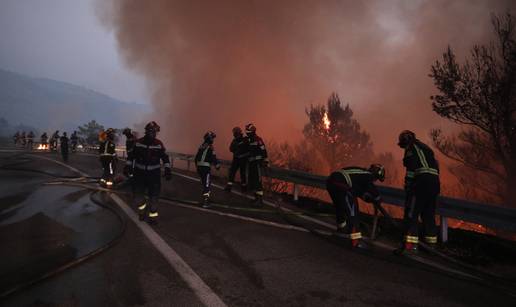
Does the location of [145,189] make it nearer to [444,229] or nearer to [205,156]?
[205,156]

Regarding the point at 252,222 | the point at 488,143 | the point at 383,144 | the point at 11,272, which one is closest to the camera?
the point at 11,272

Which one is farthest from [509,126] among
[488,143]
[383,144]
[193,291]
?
[383,144]

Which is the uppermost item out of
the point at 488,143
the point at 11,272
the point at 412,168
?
the point at 488,143

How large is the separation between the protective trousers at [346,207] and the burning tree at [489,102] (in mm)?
19497

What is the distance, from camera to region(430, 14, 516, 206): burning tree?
70.6 ft

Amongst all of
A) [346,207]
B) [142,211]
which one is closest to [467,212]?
[346,207]

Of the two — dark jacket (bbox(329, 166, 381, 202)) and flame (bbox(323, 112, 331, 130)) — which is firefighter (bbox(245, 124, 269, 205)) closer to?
dark jacket (bbox(329, 166, 381, 202))

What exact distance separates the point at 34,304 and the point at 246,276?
1956mm

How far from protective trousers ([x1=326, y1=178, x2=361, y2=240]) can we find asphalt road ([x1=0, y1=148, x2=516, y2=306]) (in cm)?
32

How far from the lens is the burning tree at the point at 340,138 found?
5394cm

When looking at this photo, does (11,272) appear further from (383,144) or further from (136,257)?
(383,144)

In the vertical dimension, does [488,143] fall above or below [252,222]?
above

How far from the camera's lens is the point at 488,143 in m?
23.8

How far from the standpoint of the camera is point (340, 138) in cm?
5419
